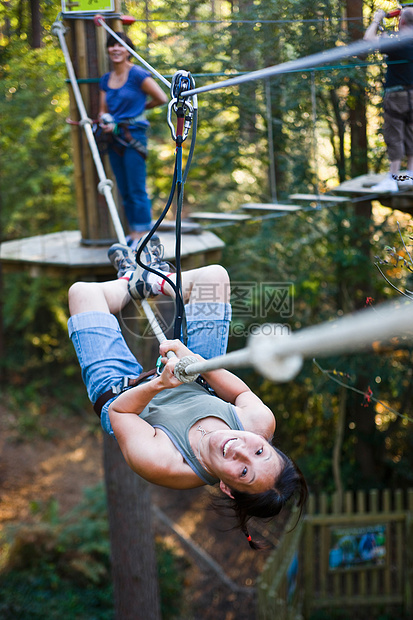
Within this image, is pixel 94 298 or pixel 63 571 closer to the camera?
pixel 94 298

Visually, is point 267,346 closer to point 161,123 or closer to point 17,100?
point 161,123

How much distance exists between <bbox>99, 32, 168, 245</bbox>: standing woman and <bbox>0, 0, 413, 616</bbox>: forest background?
1.08 meters

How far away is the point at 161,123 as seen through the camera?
248 inches

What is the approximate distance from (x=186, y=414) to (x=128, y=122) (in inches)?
87.7

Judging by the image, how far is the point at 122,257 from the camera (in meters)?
2.67

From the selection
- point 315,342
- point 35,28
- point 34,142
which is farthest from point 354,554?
point 34,142

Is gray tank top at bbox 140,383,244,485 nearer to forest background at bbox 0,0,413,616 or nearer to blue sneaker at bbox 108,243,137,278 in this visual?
blue sneaker at bbox 108,243,137,278

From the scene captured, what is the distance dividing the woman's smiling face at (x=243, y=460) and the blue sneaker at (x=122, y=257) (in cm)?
106

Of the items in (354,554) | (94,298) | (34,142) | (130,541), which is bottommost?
(354,554)

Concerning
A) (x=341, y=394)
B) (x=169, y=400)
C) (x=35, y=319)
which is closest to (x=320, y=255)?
(x=341, y=394)

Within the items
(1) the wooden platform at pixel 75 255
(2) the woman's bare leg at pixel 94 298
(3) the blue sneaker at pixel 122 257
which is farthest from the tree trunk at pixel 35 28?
(2) the woman's bare leg at pixel 94 298

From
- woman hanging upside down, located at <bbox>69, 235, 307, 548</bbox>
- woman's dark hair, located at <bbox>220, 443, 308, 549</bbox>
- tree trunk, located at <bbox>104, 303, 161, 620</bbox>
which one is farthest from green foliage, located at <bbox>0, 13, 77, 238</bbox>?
woman's dark hair, located at <bbox>220, 443, 308, 549</bbox>

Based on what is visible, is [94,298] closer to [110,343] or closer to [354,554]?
[110,343]

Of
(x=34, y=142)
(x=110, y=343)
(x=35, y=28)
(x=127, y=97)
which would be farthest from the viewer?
(x=34, y=142)
